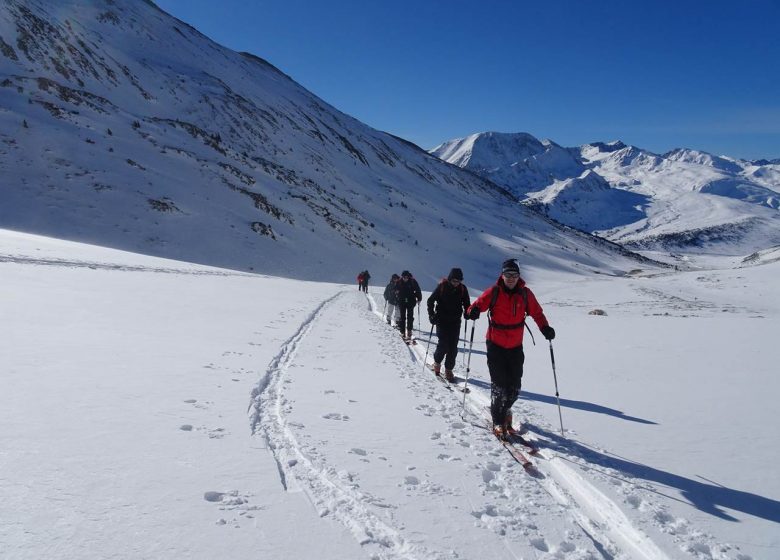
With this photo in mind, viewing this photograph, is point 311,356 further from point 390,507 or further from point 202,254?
point 202,254

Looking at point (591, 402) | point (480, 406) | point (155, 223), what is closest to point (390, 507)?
point (480, 406)

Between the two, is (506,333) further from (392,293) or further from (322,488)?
(392,293)

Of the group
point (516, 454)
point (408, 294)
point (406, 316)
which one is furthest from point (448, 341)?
point (406, 316)

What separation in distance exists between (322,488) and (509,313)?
3.48m

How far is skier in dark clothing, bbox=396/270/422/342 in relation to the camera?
14.8 metres

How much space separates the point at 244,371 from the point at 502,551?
5407 mm

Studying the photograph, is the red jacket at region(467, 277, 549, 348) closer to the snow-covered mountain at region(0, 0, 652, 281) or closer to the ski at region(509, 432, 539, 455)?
the ski at region(509, 432, 539, 455)

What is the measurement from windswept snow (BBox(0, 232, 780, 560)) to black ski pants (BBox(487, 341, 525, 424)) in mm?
403

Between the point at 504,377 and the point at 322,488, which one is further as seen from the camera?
the point at 504,377

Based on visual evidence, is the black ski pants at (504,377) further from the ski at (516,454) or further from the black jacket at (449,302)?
the black jacket at (449,302)

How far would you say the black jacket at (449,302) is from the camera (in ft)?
31.8

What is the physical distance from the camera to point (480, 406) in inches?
303

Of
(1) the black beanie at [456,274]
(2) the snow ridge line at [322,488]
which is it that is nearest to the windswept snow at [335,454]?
(2) the snow ridge line at [322,488]

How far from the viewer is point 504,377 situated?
6383 mm
